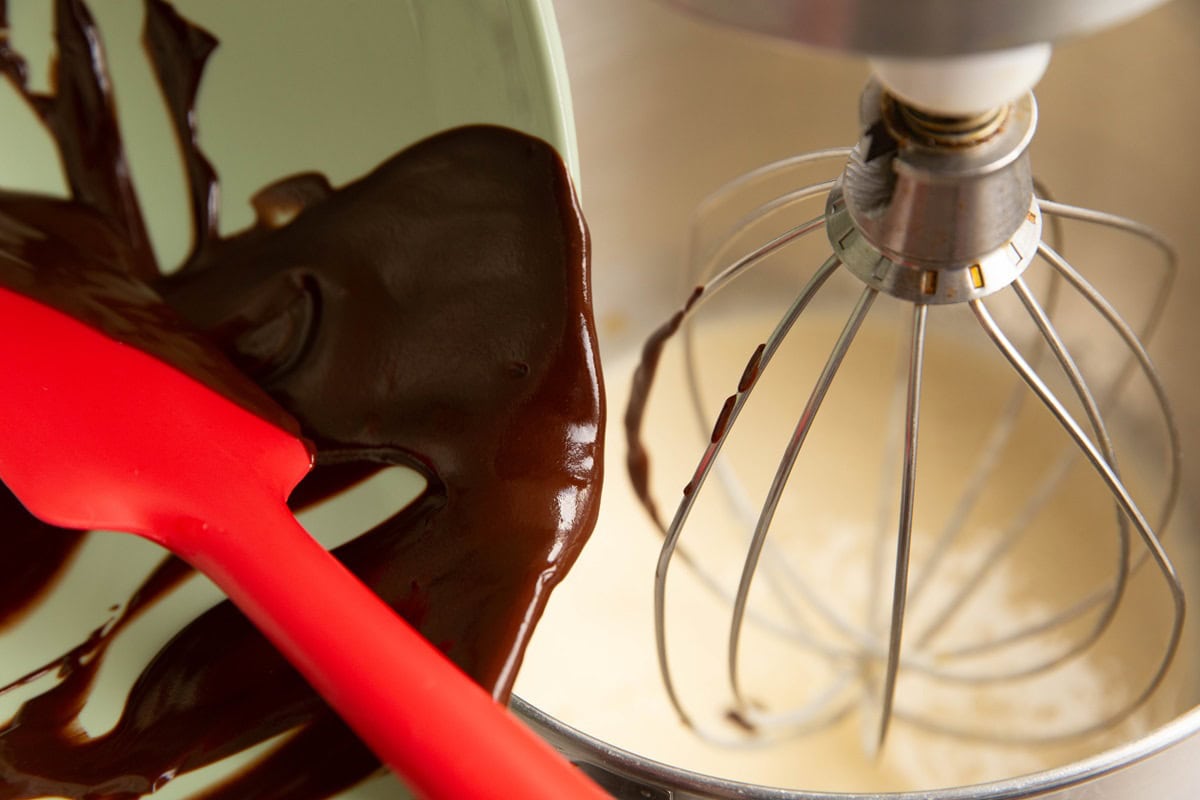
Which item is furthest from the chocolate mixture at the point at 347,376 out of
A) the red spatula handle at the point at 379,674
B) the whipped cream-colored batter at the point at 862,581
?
the whipped cream-colored batter at the point at 862,581

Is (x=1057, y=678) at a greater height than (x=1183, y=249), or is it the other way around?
(x=1183, y=249)

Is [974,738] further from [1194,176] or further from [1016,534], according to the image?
[1194,176]

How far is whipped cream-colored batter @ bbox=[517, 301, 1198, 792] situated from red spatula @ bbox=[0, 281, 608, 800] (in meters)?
0.34

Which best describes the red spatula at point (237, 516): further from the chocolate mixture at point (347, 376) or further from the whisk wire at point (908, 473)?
the whisk wire at point (908, 473)

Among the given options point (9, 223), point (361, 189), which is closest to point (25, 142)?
point (9, 223)

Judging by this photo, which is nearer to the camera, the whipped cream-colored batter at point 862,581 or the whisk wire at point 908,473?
the whisk wire at point 908,473

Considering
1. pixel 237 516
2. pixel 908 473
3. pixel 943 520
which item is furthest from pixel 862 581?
pixel 237 516

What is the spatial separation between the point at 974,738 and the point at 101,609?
45 centimetres

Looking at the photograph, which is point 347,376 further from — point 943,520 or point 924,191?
point 943,520

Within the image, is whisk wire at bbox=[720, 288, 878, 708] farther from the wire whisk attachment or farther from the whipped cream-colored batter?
the whipped cream-colored batter

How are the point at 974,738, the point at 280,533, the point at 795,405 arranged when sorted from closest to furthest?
the point at 280,533, the point at 974,738, the point at 795,405

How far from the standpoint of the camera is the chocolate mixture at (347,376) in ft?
1.27

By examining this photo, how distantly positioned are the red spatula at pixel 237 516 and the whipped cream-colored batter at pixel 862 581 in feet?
1.11

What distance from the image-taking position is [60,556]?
1.47 feet
